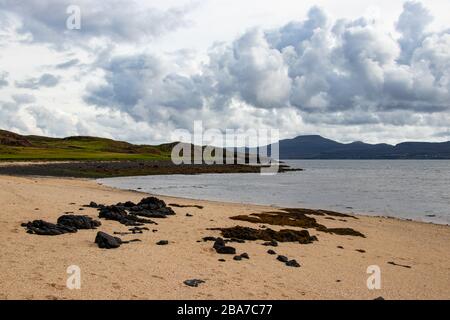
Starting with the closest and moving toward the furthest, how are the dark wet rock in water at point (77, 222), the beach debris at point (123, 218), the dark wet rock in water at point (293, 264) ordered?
the dark wet rock in water at point (293, 264), the dark wet rock in water at point (77, 222), the beach debris at point (123, 218)

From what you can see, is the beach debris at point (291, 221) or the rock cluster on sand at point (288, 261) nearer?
the rock cluster on sand at point (288, 261)

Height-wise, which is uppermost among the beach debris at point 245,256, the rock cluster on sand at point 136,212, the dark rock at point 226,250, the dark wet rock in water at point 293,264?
the rock cluster on sand at point 136,212

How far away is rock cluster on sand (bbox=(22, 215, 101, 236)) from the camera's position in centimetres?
2258

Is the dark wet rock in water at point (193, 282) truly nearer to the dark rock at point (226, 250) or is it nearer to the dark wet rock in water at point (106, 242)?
the dark rock at point (226, 250)

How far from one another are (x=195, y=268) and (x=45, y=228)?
32.0 ft

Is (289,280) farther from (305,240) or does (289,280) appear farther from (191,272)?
(305,240)

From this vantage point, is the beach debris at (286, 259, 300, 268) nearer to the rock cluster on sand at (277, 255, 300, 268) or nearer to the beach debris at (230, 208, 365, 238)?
the rock cluster on sand at (277, 255, 300, 268)

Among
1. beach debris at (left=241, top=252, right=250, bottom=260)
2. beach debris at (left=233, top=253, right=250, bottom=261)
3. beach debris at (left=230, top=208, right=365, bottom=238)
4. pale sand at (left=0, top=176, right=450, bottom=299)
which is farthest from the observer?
beach debris at (left=230, top=208, right=365, bottom=238)

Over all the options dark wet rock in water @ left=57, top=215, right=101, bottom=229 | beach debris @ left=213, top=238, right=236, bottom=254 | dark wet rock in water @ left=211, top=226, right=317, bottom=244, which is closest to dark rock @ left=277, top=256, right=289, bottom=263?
beach debris @ left=213, top=238, right=236, bottom=254

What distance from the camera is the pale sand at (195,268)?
48.5 ft

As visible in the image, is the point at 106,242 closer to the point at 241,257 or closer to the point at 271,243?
the point at 241,257

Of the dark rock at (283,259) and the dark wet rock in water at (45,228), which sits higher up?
the dark wet rock in water at (45,228)

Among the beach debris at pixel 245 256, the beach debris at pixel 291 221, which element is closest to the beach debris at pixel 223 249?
the beach debris at pixel 245 256

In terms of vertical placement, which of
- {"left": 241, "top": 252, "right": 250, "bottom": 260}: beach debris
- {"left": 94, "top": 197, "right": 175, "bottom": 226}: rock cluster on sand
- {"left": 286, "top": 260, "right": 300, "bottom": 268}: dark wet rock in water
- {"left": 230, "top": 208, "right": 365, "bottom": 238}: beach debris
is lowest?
{"left": 230, "top": 208, "right": 365, "bottom": 238}: beach debris
